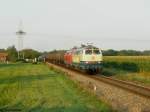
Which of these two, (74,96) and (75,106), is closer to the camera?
(75,106)

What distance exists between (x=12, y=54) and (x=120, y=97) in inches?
4639

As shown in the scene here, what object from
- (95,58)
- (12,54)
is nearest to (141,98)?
(95,58)

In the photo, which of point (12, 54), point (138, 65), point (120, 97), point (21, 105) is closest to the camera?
point (21, 105)

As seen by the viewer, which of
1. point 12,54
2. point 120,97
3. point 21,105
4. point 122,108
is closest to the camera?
point 122,108

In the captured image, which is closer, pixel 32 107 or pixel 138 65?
pixel 32 107

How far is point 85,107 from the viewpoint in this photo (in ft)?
51.4

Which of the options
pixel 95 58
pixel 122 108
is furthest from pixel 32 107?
pixel 95 58

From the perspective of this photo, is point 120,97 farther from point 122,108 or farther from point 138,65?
point 138,65

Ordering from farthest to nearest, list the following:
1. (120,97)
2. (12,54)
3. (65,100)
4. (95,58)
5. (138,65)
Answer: (12,54), (138,65), (95,58), (120,97), (65,100)

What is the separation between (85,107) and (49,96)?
14.3ft

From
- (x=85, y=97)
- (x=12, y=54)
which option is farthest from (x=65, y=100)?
(x=12, y=54)

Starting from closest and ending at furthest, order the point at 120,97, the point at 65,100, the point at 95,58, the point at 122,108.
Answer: the point at 122,108, the point at 65,100, the point at 120,97, the point at 95,58

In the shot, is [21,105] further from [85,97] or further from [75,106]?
[85,97]

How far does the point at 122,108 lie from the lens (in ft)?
50.3
